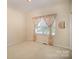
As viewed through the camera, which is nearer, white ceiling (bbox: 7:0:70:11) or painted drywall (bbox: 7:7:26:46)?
painted drywall (bbox: 7:7:26:46)

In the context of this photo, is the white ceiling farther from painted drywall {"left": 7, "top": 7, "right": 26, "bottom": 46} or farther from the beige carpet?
the beige carpet

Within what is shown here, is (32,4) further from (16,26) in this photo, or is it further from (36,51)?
(36,51)

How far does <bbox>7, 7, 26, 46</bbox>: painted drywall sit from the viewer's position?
4.17 ft

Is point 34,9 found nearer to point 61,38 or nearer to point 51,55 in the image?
point 61,38

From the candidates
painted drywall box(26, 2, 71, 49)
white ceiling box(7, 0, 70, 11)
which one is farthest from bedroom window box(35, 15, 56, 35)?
white ceiling box(7, 0, 70, 11)

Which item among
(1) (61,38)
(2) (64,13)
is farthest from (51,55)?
(2) (64,13)

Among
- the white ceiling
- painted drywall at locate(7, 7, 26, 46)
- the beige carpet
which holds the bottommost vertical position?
the beige carpet

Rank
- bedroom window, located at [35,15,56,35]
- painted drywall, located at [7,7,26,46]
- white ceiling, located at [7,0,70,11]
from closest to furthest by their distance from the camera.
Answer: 1. painted drywall, located at [7,7,26,46]
2. white ceiling, located at [7,0,70,11]
3. bedroom window, located at [35,15,56,35]

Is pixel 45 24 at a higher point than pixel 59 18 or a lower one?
lower

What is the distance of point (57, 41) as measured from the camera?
1584 mm

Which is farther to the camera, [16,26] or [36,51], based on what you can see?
[36,51]

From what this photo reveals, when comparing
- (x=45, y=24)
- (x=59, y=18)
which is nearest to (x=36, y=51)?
(x=45, y=24)

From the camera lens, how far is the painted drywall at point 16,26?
1.27m

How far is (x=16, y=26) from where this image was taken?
1.38m
